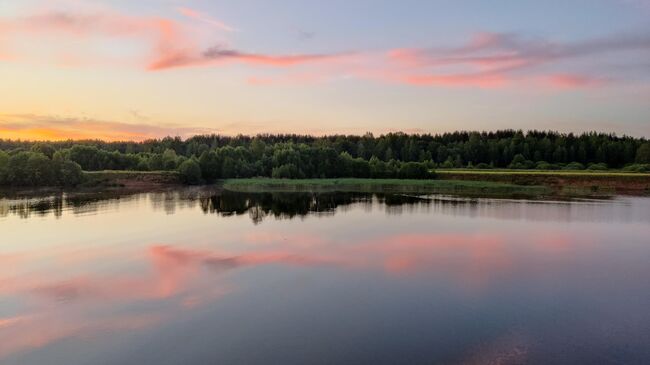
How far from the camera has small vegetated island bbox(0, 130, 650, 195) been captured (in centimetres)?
6688

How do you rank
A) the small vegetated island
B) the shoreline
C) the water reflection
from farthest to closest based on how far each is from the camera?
the small vegetated island
the shoreline
the water reflection

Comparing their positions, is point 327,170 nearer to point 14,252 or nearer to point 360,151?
point 360,151

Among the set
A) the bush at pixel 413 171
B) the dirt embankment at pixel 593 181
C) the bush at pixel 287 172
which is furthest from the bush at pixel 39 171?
the dirt embankment at pixel 593 181

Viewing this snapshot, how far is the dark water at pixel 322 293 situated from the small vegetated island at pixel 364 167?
38.6 metres

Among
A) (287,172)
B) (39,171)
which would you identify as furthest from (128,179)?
(287,172)

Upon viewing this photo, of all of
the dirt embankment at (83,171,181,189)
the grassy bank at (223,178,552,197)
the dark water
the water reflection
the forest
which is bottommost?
the dark water

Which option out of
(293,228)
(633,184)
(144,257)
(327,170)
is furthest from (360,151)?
(144,257)

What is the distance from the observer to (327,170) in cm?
9512

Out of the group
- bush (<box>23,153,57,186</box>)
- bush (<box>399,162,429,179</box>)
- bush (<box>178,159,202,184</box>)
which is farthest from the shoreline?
bush (<box>399,162,429,179</box>)

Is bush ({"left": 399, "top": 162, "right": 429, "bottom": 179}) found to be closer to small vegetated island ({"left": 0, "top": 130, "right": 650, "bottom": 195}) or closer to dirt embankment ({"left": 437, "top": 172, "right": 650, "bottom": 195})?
small vegetated island ({"left": 0, "top": 130, "right": 650, "bottom": 195})

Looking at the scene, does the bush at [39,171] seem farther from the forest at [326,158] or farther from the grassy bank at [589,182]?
the grassy bank at [589,182]

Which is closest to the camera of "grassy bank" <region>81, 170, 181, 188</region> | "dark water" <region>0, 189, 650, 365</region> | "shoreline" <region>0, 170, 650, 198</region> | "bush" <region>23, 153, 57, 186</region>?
"dark water" <region>0, 189, 650, 365</region>

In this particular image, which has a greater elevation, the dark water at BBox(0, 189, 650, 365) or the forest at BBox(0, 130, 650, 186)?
the forest at BBox(0, 130, 650, 186)

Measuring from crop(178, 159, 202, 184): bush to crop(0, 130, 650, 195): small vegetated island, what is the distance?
0.17m
